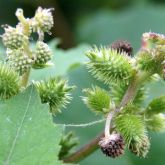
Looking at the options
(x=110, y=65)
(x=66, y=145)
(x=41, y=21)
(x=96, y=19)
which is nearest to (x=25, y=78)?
(x=41, y=21)

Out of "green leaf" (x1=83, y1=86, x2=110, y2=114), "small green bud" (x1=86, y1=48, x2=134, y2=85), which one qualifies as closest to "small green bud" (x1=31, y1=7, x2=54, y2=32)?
"small green bud" (x1=86, y1=48, x2=134, y2=85)

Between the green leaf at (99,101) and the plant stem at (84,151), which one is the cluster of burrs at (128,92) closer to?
the green leaf at (99,101)

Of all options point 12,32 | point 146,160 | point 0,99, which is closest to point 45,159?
point 0,99

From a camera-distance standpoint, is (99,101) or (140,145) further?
(99,101)

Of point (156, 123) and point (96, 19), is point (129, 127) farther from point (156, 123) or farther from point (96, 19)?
point (96, 19)

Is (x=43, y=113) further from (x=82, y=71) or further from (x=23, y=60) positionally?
(x=82, y=71)

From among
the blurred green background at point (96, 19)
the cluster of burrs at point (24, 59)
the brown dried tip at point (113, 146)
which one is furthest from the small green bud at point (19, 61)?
the blurred green background at point (96, 19)
